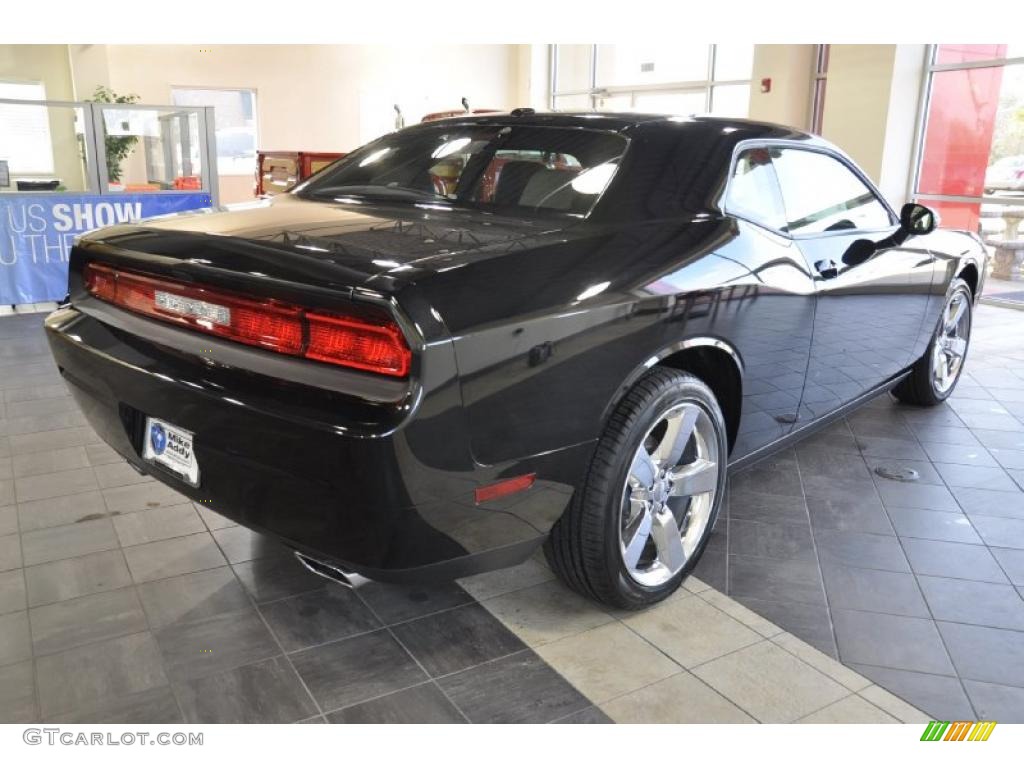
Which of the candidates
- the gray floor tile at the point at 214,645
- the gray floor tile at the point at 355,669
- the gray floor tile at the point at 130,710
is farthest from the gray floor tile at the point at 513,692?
the gray floor tile at the point at 130,710

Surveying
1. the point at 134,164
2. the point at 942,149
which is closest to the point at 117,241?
the point at 942,149

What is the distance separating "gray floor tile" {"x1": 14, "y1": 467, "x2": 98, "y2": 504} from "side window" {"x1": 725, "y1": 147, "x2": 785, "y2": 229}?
269 centimetres

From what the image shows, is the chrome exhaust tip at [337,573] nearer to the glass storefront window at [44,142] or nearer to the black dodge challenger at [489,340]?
the black dodge challenger at [489,340]

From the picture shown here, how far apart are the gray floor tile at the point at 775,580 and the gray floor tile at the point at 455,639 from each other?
2.61 feet

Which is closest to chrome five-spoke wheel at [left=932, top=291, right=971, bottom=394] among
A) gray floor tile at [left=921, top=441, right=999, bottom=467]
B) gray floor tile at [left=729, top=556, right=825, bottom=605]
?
gray floor tile at [left=921, top=441, right=999, bottom=467]

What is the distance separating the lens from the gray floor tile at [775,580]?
2748 mm

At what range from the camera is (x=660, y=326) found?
2.36m

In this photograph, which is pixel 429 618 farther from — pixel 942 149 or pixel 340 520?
pixel 942 149

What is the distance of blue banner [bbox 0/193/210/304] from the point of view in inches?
276

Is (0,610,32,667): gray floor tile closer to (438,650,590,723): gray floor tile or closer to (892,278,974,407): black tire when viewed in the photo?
(438,650,590,723): gray floor tile

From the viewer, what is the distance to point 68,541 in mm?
3012

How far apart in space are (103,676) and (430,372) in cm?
126

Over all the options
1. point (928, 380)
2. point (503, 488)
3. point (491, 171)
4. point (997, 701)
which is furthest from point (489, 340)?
point (928, 380)
